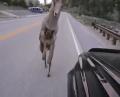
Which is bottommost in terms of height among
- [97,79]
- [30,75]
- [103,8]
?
[103,8]

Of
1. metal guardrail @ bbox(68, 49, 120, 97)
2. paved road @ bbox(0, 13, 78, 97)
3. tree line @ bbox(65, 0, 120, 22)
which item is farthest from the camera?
tree line @ bbox(65, 0, 120, 22)

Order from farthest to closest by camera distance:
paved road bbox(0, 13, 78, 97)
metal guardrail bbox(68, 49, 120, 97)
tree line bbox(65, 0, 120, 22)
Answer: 1. tree line bbox(65, 0, 120, 22)
2. paved road bbox(0, 13, 78, 97)
3. metal guardrail bbox(68, 49, 120, 97)

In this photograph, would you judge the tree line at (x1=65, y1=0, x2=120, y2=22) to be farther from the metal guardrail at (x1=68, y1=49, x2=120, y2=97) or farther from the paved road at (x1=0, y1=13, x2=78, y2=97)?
the metal guardrail at (x1=68, y1=49, x2=120, y2=97)

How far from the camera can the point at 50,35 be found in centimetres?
905

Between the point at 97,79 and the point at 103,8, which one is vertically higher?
the point at 97,79

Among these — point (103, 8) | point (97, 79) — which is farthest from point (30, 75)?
point (103, 8)

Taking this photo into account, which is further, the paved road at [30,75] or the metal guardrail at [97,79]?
the paved road at [30,75]

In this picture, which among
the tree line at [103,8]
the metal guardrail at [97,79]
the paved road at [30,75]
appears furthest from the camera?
the tree line at [103,8]

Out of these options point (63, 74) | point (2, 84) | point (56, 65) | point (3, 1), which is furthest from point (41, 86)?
point (3, 1)

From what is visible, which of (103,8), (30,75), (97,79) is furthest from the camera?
(103,8)

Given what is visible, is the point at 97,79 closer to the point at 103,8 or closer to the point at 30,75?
the point at 30,75

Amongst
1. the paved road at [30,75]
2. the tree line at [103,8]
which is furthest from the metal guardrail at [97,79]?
the tree line at [103,8]

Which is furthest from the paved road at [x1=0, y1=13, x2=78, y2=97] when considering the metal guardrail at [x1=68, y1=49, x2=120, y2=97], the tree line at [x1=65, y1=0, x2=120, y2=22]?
the tree line at [x1=65, y1=0, x2=120, y2=22]

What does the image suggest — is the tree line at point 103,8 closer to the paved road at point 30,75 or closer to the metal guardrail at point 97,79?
the paved road at point 30,75
